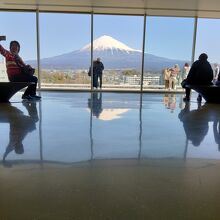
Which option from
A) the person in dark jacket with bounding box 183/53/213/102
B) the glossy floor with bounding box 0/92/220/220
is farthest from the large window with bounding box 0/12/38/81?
the glossy floor with bounding box 0/92/220/220

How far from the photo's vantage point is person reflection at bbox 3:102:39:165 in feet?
8.89

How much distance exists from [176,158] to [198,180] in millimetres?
482

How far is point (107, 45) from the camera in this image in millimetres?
10016

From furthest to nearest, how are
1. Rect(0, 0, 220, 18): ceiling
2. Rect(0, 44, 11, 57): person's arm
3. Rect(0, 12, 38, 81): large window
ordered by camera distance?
Rect(0, 12, 38, 81): large window < Rect(0, 0, 220, 18): ceiling < Rect(0, 44, 11, 57): person's arm

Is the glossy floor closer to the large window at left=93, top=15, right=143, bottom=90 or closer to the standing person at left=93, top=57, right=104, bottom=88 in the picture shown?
the standing person at left=93, top=57, right=104, bottom=88

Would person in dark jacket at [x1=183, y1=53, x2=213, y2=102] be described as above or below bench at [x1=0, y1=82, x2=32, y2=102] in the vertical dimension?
above

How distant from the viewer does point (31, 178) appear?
1.95m

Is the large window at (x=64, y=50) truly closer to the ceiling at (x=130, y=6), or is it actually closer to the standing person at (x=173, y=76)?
the ceiling at (x=130, y=6)

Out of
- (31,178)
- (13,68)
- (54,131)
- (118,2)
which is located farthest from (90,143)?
(118,2)

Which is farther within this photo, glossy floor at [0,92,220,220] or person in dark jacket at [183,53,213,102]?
person in dark jacket at [183,53,213,102]

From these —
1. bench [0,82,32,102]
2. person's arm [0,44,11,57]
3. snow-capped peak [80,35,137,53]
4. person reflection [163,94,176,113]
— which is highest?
snow-capped peak [80,35,137,53]

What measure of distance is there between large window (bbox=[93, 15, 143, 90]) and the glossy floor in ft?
19.6

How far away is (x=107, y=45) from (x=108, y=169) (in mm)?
8381

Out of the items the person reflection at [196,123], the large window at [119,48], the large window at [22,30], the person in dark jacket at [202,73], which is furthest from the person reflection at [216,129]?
the large window at [22,30]
